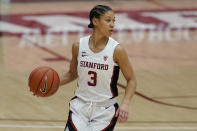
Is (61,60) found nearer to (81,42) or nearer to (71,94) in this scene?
(71,94)

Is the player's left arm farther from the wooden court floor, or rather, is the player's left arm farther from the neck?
the wooden court floor

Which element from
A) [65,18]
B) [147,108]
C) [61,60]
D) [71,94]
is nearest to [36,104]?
[71,94]

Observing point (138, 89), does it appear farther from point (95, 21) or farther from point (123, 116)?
point (123, 116)

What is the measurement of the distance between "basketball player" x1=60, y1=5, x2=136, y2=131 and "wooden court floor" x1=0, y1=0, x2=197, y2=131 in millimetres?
2330

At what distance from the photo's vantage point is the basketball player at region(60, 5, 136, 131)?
19.9ft

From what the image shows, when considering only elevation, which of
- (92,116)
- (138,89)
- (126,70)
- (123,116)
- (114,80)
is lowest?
(138,89)

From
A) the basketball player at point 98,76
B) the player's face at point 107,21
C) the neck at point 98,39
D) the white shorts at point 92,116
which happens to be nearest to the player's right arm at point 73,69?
the basketball player at point 98,76

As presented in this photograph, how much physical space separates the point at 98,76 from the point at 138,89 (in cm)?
478

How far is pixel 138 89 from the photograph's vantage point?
1085 cm

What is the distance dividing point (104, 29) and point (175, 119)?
3441mm

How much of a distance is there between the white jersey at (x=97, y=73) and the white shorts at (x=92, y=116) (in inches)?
2.8

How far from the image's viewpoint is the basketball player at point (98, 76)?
6059 mm

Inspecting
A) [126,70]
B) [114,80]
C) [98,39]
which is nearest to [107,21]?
[98,39]

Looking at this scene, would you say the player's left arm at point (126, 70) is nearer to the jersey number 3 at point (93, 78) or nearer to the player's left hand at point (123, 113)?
the player's left hand at point (123, 113)
